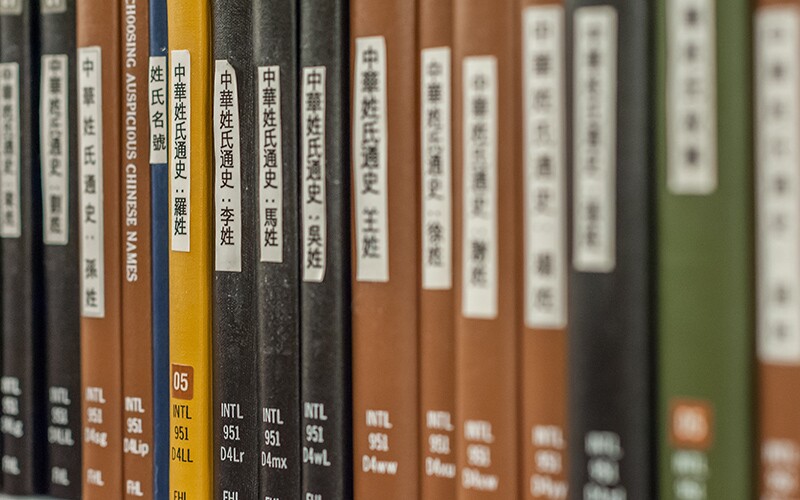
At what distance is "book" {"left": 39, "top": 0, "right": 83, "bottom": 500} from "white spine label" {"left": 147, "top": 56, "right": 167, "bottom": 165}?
2.7 inches

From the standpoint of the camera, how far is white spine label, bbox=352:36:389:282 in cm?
50

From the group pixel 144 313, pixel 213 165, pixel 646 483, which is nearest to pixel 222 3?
pixel 213 165

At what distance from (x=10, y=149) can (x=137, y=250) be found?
129 millimetres

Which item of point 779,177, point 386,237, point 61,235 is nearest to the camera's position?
point 779,177

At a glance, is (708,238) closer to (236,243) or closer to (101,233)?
(236,243)

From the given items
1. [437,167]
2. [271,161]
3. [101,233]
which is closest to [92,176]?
[101,233]

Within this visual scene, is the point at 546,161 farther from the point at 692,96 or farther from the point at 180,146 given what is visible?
the point at 180,146

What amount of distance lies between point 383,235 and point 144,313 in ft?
0.58

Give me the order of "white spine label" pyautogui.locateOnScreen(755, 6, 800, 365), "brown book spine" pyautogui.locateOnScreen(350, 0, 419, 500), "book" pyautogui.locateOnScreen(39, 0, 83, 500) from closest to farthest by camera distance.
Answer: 1. "white spine label" pyautogui.locateOnScreen(755, 6, 800, 365)
2. "brown book spine" pyautogui.locateOnScreen(350, 0, 419, 500)
3. "book" pyautogui.locateOnScreen(39, 0, 83, 500)

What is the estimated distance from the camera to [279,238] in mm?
527

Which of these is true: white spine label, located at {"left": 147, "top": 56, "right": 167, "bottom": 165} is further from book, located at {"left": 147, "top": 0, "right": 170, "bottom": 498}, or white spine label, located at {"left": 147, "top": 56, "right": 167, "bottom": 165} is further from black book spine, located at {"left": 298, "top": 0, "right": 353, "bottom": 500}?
black book spine, located at {"left": 298, "top": 0, "right": 353, "bottom": 500}

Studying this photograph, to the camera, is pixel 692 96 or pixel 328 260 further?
pixel 328 260

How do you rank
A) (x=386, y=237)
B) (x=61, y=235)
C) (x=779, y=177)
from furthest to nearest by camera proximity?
(x=61, y=235) → (x=386, y=237) → (x=779, y=177)

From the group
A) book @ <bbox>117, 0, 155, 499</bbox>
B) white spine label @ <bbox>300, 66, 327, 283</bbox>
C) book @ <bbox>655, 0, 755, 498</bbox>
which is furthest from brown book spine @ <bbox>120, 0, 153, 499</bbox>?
book @ <bbox>655, 0, 755, 498</bbox>
